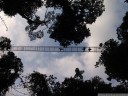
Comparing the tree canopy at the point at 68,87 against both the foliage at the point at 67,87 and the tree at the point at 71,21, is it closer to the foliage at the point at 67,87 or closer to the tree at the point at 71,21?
the foliage at the point at 67,87

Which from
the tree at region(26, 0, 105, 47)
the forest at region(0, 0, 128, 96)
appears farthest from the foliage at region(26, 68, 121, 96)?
the tree at region(26, 0, 105, 47)

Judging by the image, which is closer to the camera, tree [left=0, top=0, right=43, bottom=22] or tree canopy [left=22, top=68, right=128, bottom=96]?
tree [left=0, top=0, right=43, bottom=22]

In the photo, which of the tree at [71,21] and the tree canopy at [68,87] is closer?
the tree at [71,21]

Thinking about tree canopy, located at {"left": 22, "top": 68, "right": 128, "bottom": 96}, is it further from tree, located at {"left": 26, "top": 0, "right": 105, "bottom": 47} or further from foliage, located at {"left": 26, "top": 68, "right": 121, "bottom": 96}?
tree, located at {"left": 26, "top": 0, "right": 105, "bottom": 47}

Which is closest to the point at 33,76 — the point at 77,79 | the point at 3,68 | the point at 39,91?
the point at 39,91

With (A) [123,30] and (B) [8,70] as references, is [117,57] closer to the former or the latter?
(A) [123,30]

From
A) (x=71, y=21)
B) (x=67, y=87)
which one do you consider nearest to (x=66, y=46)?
(x=71, y=21)

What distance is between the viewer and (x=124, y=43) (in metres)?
54.1

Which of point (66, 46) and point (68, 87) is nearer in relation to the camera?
point (66, 46)

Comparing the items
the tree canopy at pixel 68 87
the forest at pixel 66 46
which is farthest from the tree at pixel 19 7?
the tree canopy at pixel 68 87

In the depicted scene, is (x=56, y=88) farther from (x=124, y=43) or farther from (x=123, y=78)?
(x=124, y=43)

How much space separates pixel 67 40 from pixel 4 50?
686 inches

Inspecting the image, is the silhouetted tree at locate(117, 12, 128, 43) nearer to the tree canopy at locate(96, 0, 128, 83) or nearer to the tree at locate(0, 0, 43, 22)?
the tree canopy at locate(96, 0, 128, 83)

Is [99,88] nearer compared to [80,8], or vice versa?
[80,8]
